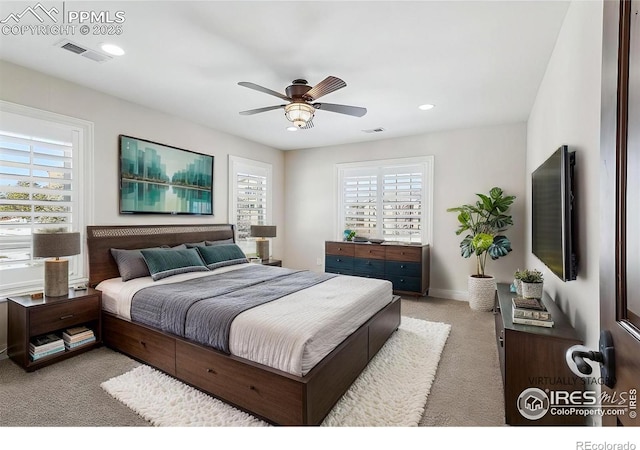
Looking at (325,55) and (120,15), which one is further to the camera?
(325,55)

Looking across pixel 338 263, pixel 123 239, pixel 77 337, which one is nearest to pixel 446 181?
pixel 338 263

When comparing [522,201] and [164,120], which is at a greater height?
[164,120]

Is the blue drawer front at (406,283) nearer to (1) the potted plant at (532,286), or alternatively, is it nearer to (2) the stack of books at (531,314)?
(1) the potted plant at (532,286)

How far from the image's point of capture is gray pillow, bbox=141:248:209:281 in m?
3.28

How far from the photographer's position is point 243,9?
2.02 meters

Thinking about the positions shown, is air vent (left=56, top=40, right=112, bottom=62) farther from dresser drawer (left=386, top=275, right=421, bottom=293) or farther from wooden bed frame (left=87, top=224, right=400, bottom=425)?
dresser drawer (left=386, top=275, right=421, bottom=293)

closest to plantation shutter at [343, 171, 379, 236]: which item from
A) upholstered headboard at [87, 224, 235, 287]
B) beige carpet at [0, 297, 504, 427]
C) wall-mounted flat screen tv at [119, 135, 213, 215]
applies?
wall-mounted flat screen tv at [119, 135, 213, 215]

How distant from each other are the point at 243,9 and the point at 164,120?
101 inches

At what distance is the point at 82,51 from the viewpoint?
2.54m

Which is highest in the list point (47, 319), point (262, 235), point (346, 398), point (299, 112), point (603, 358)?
point (299, 112)

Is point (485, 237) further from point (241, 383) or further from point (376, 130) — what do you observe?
point (241, 383)

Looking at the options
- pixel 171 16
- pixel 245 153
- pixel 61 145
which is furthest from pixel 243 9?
pixel 245 153

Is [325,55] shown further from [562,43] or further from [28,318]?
[28,318]

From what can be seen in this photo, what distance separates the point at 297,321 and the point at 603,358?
1.61 meters
